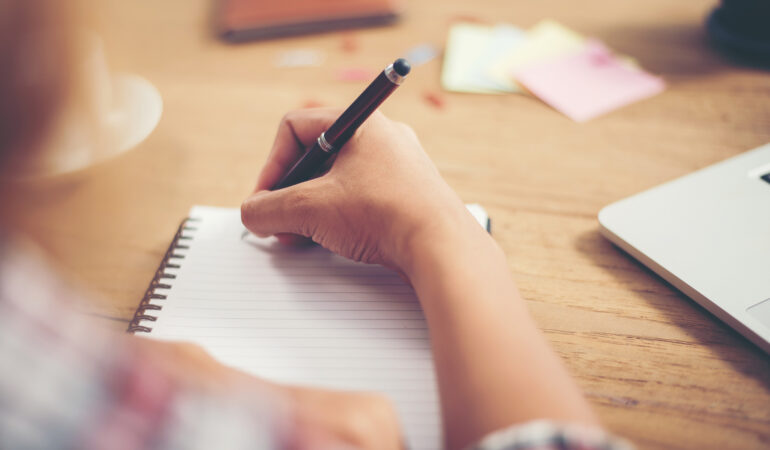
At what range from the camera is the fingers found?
62cm

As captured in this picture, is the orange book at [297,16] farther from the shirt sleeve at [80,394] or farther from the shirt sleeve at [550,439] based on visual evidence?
the shirt sleeve at [550,439]

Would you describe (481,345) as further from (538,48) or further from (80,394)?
(538,48)

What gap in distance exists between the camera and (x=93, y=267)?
628mm

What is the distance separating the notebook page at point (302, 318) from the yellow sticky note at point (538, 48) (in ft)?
1.64

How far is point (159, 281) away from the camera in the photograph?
22.7 inches

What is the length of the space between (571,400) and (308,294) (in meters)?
0.28

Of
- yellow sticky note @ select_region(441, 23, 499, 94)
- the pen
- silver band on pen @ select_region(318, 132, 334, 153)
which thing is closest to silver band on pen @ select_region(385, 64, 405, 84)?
the pen

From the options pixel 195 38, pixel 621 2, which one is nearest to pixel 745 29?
pixel 621 2

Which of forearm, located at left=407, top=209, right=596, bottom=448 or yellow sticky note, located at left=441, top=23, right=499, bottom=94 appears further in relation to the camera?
yellow sticky note, located at left=441, top=23, right=499, bottom=94

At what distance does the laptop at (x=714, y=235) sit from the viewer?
0.52 meters

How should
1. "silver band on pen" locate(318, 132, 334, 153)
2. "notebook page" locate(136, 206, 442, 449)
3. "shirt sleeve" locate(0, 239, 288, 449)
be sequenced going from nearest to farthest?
"shirt sleeve" locate(0, 239, 288, 449) < "notebook page" locate(136, 206, 442, 449) < "silver band on pen" locate(318, 132, 334, 153)

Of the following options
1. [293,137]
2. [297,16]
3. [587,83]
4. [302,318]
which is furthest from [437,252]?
[297,16]

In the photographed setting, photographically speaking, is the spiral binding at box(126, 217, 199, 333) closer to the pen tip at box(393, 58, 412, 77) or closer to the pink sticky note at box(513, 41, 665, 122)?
the pen tip at box(393, 58, 412, 77)

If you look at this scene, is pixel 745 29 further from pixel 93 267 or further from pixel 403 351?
pixel 93 267
